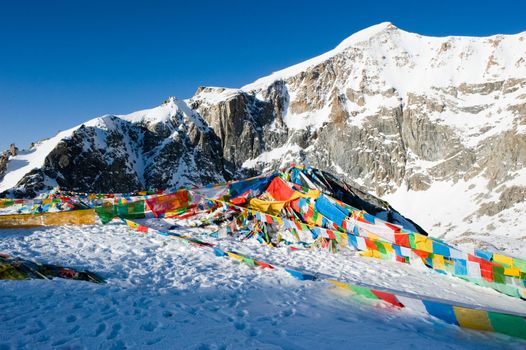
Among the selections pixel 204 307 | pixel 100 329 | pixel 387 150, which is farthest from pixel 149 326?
pixel 387 150

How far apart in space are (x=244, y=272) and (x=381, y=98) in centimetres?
20470

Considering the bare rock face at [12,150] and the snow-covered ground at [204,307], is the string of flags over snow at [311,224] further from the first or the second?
the bare rock face at [12,150]

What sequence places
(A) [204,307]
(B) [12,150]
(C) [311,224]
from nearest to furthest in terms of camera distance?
(A) [204,307]
(C) [311,224]
(B) [12,150]

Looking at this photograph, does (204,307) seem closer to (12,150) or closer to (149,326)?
(149,326)

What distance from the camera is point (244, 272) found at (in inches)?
383

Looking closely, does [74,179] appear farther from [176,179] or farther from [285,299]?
[285,299]

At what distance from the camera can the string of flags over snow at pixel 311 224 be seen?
8.55 m

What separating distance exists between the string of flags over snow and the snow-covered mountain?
10669cm

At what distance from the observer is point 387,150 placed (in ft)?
604

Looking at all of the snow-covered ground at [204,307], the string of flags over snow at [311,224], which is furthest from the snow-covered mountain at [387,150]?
the snow-covered ground at [204,307]

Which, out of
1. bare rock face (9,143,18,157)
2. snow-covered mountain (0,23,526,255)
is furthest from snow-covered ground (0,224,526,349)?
bare rock face (9,143,18,157)

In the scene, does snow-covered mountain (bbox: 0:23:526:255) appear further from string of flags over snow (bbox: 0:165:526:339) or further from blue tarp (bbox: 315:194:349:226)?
blue tarp (bbox: 315:194:349:226)

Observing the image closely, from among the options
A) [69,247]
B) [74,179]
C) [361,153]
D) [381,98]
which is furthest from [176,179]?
[69,247]

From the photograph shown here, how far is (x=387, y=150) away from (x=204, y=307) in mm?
189177
